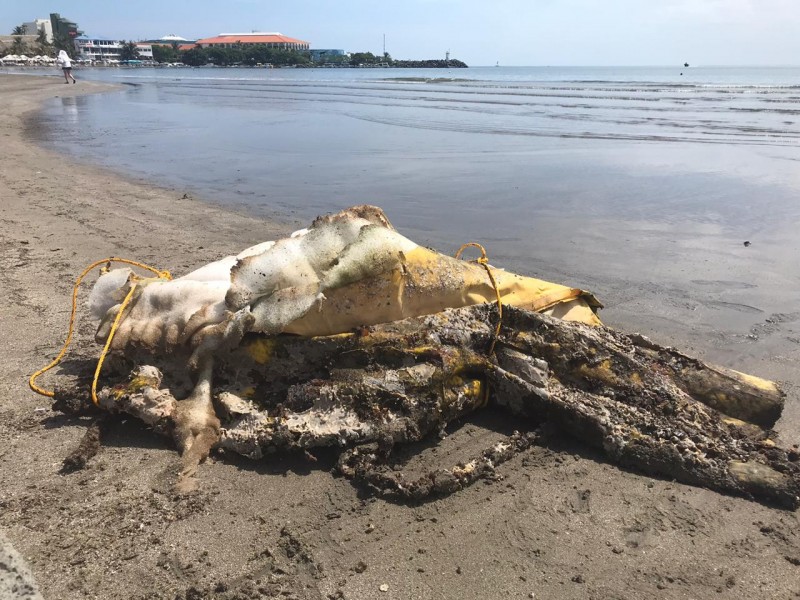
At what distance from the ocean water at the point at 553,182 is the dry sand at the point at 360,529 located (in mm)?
2794

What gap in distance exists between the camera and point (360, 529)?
2.90m

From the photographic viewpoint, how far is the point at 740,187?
10.8m

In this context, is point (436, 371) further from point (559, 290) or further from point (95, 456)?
point (95, 456)

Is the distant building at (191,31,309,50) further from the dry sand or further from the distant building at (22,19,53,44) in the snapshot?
the dry sand

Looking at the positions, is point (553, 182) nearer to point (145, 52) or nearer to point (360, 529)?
point (360, 529)

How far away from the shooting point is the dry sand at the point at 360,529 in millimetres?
2601

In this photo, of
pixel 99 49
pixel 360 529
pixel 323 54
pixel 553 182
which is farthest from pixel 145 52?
pixel 360 529

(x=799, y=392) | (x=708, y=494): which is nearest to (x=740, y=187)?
(x=799, y=392)

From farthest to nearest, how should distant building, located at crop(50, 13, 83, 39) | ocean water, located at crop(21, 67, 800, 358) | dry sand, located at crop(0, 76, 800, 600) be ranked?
distant building, located at crop(50, 13, 83, 39)
ocean water, located at crop(21, 67, 800, 358)
dry sand, located at crop(0, 76, 800, 600)

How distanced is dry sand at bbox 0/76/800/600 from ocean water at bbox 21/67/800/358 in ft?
9.17

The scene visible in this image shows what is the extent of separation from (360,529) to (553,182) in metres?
9.56

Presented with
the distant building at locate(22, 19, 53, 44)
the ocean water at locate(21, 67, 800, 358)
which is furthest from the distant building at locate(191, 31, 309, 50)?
the ocean water at locate(21, 67, 800, 358)

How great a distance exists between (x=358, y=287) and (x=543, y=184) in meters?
8.49

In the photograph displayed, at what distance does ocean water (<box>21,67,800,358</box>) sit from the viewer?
6607mm
